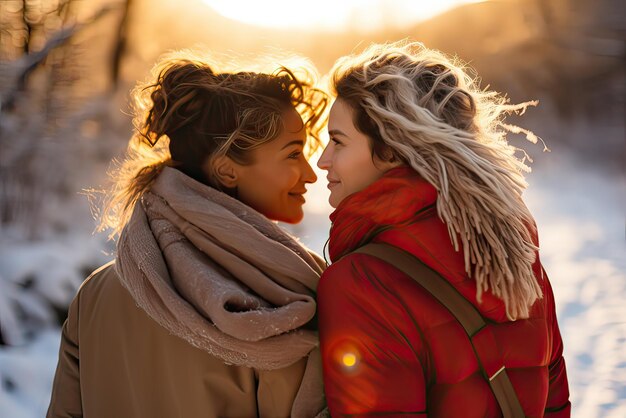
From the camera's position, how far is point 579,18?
26.9 ft

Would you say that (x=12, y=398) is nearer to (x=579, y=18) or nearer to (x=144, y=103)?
(x=144, y=103)

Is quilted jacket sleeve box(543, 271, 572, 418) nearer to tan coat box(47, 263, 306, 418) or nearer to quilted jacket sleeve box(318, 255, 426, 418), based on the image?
quilted jacket sleeve box(318, 255, 426, 418)

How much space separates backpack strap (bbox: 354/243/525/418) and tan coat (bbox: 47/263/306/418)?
336mm

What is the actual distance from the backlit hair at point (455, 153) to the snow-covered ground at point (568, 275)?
4.82ft

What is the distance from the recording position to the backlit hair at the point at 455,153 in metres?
1.64

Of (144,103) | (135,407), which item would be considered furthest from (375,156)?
(135,407)

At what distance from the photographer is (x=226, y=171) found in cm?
193

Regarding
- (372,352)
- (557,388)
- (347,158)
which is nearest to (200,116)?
(347,158)

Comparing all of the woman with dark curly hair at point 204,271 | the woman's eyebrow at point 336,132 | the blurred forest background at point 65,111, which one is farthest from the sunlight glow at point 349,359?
the blurred forest background at point 65,111

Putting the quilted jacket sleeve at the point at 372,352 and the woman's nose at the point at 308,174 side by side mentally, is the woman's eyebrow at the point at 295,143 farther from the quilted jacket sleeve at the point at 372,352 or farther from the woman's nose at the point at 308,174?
the quilted jacket sleeve at the point at 372,352

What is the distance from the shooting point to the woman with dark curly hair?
1649 mm

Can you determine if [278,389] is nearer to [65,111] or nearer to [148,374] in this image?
[148,374]

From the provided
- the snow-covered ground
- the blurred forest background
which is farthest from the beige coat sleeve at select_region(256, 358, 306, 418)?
the blurred forest background

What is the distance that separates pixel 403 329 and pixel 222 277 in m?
0.40
